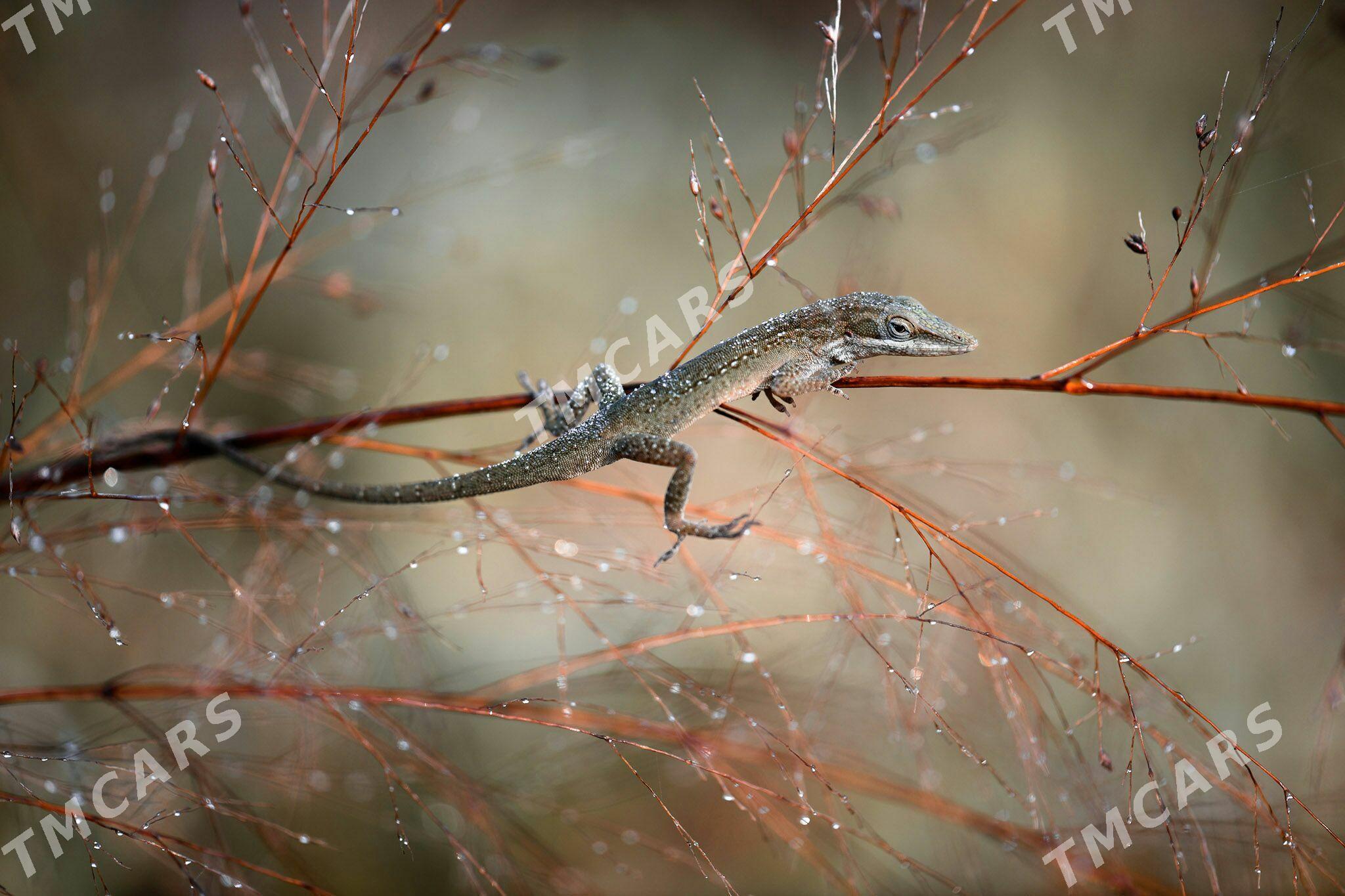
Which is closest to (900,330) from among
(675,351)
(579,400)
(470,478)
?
(579,400)

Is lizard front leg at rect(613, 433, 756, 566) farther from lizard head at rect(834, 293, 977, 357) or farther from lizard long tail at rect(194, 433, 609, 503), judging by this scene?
lizard head at rect(834, 293, 977, 357)

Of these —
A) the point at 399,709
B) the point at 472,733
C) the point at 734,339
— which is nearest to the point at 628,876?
the point at 472,733

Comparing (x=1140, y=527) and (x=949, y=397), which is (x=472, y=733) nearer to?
(x=949, y=397)

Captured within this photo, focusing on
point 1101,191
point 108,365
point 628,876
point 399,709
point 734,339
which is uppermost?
point 108,365

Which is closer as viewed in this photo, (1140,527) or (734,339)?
(734,339)

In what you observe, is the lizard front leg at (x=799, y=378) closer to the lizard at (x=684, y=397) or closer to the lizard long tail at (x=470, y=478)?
the lizard at (x=684, y=397)

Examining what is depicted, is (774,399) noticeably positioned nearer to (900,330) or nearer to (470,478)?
(900,330)

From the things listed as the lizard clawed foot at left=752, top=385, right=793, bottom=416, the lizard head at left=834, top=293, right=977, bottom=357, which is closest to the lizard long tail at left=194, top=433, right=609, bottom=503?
the lizard clawed foot at left=752, top=385, right=793, bottom=416
